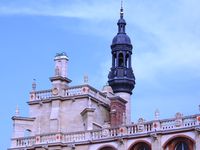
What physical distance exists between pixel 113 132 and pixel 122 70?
69.9 feet

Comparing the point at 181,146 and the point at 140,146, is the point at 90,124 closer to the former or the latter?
the point at 140,146

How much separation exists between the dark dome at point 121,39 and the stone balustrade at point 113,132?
2290 cm

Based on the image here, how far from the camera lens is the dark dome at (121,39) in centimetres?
11419

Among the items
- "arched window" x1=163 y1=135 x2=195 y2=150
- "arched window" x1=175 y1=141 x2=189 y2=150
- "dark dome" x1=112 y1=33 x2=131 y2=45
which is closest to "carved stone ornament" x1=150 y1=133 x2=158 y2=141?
"arched window" x1=163 y1=135 x2=195 y2=150

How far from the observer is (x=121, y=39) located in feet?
376

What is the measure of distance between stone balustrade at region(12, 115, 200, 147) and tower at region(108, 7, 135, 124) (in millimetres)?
16642

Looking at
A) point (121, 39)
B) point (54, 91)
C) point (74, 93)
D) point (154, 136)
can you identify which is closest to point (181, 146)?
point (154, 136)

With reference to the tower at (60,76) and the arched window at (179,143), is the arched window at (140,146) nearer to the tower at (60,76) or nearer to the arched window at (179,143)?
the arched window at (179,143)

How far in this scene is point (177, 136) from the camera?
8712cm

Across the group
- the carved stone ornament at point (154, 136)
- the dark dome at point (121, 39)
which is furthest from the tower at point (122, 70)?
the carved stone ornament at point (154, 136)

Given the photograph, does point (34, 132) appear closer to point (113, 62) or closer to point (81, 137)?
point (81, 137)

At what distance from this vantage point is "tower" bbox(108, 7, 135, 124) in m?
111

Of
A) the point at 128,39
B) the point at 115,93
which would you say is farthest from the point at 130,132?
the point at 128,39

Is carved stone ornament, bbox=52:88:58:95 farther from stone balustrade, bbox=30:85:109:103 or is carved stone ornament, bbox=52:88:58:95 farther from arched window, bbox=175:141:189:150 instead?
arched window, bbox=175:141:189:150
